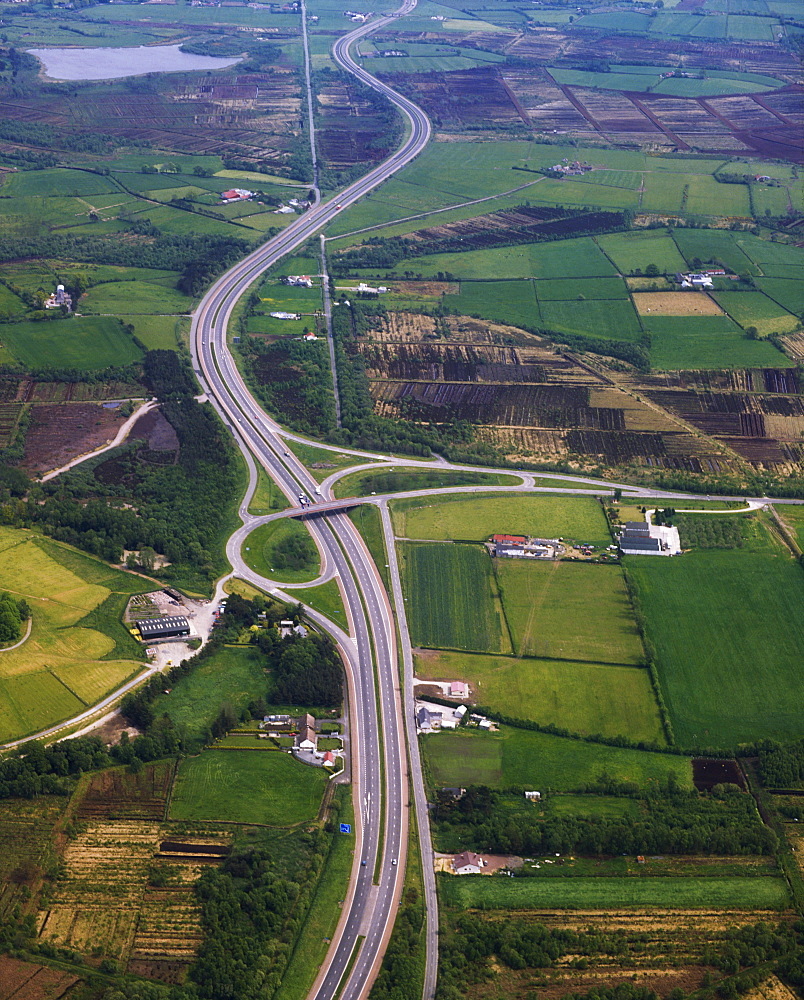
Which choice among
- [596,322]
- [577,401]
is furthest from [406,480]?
[596,322]

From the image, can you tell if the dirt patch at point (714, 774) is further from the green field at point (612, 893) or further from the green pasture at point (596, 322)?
the green pasture at point (596, 322)

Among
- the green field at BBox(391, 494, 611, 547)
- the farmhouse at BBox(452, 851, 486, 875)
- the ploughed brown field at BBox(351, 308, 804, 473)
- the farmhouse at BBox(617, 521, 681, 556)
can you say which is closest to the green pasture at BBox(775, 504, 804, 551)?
the ploughed brown field at BBox(351, 308, 804, 473)

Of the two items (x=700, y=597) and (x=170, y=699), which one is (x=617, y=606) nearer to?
(x=700, y=597)

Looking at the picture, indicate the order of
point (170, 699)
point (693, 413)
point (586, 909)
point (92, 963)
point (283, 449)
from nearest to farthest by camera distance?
point (92, 963), point (586, 909), point (170, 699), point (283, 449), point (693, 413)

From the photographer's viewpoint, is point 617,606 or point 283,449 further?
point 283,449

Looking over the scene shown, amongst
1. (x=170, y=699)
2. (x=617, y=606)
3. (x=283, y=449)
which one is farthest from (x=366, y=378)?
(x=170, y=699)

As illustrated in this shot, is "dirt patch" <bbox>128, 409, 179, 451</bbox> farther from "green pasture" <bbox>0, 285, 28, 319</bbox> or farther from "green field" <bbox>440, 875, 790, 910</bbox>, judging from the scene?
"green field" <bbox>440, 875, 790, 910</bbox>
